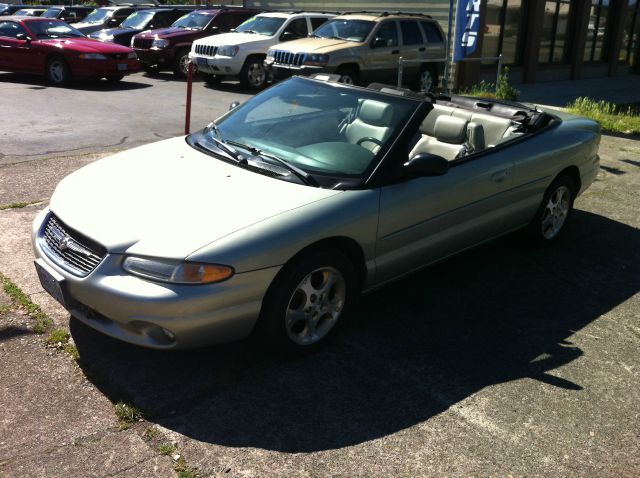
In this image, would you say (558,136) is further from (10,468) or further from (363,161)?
(10,468)

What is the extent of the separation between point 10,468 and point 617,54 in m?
23.9

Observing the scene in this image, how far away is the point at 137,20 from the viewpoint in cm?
1920

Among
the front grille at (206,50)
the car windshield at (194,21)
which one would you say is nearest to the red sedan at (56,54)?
the front grille at (206,50)

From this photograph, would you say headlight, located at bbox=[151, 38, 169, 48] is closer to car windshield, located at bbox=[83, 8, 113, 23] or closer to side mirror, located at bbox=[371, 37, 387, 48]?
car windshield, located at bbox=[83, 8, 113, 23]

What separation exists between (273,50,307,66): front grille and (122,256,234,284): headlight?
34.8ft

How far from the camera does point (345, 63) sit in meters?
13.7

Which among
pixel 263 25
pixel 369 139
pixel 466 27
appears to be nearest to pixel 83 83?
pixel 263 25

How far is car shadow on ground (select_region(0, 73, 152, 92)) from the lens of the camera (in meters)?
14.6

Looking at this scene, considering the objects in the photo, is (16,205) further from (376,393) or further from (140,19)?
(140,19)

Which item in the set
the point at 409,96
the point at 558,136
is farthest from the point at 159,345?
the point at 558,136

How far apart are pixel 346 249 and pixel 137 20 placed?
17.2 metres

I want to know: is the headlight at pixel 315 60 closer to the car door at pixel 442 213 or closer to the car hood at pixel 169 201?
the car door at pixel 442 213

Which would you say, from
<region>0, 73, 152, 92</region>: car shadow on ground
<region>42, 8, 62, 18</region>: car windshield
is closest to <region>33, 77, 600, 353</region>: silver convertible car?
<region>0, 73, 152, 92</region>: car shadow on ground

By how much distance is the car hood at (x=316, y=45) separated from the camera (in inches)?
531
